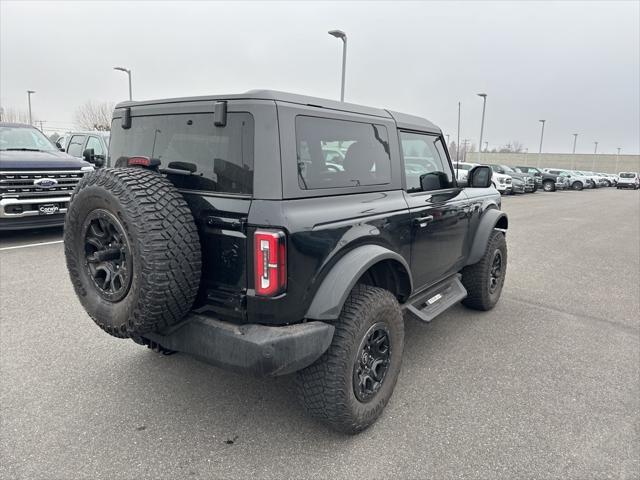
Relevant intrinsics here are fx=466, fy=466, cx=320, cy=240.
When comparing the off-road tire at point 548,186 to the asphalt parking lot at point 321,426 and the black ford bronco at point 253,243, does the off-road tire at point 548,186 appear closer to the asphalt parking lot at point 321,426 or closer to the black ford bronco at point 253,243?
the asphalt parking lot at point 321,426

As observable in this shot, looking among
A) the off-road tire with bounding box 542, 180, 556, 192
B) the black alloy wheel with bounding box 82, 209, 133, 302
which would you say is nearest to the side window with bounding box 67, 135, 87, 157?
the black alloy wheel with bounding box 82, 209, 133, 302

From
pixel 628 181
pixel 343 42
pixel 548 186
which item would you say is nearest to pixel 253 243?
pixel 343 42

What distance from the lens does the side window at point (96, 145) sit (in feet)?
34.1

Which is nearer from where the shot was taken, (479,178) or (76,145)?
(479,178)

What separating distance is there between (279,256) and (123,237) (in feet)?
2.63

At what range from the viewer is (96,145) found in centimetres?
1061

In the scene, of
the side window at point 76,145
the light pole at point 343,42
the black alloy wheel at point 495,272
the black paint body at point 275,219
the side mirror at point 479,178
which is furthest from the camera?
the light pole at point 343,42

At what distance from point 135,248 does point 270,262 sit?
0.66 metres

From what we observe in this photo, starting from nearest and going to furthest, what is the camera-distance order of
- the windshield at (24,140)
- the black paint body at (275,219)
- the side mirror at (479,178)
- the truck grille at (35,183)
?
the black paint body at (275,219) → the side mirror at (479,178) → the truck grille at (35,183) → the windshield at (24,140)

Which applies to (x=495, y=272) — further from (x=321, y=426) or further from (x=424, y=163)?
(x=321, y=426)

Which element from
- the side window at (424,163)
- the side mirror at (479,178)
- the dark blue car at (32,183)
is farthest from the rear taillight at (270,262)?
the dark blue car at (32,183)

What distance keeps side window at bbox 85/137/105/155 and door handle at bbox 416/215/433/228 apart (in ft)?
29.1

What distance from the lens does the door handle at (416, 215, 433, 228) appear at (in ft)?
11.2

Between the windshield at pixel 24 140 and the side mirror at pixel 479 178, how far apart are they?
24.8 ft
